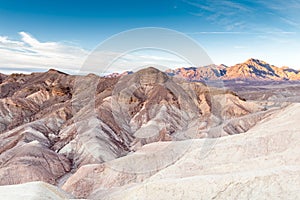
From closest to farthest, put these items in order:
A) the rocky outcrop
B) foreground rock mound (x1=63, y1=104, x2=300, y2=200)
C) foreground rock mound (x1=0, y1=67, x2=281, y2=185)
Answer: foreground rock mound (x1=63, y1=104, x2=300, y2=200)
the rocky outcrop
foreground rock mound (x1=0, y1=67, x2=281, y2=185)

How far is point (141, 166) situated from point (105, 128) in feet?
106

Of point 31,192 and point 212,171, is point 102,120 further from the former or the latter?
point 31,192

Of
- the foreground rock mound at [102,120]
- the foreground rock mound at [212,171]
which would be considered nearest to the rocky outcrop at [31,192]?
the foreground rock mound at [212,171]

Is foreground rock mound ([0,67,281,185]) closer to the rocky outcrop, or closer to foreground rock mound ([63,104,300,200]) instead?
foreground rock mound ([63,104,300,200])

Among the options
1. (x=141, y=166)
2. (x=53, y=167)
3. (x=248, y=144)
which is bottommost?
(x=53, y=167)

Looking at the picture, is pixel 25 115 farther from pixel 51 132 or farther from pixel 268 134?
pixel 268 134

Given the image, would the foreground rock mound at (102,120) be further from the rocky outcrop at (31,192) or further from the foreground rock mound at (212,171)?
the rocky outcrop at (31,192)

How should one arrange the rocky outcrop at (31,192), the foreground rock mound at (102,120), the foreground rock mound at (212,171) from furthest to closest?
the foreground rock mound at (102,120) → the rocky outcrop at (31,192) → the foreground rock mound at (212,171)

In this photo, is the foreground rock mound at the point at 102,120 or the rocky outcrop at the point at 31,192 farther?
the foreground rock mound at the point at 102,120

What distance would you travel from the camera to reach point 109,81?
122312mm

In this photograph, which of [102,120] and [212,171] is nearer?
[212,171]

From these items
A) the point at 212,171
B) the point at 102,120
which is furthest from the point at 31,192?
the point at 102,120

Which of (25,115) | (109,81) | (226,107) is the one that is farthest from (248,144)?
(109,81)

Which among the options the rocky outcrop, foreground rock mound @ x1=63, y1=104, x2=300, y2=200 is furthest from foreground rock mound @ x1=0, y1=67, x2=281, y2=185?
the rocky outcrop
